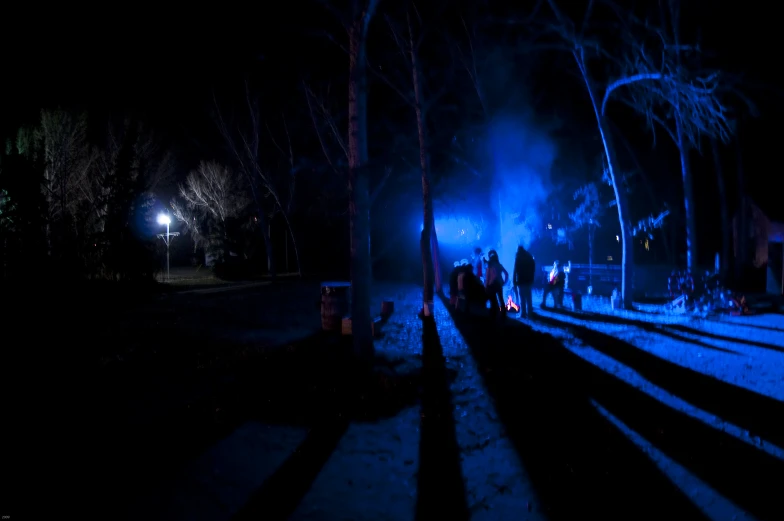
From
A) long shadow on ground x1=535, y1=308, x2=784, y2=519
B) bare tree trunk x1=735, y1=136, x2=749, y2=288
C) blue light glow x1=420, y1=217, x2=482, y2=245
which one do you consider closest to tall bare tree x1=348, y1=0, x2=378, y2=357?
long shadow on ground x1=535, y1=308, x2=784, y2=519

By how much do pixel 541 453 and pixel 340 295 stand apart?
631 cm

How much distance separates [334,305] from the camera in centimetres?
1021

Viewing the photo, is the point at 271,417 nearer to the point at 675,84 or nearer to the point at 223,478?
the point at 223,478

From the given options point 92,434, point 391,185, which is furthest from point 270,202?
point 92,434

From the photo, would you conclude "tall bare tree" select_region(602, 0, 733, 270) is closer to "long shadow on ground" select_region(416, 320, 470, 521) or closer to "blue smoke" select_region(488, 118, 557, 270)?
"blue smoke" select_region(488, 118, 557, 270)

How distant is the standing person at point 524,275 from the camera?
1188 cm

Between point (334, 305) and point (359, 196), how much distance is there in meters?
3.39

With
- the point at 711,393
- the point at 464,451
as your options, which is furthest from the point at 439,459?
the point at 711,393

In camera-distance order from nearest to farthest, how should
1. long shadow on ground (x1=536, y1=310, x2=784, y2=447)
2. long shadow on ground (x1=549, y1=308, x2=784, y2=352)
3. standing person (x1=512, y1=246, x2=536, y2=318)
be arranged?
1. long shadow on ground (x1=536, y1=310, x2=784, y2=447)
2. long shadow on ground (x1=549, y1=308, x2=784, y2=352)
3. standing person (x1=512, y1=246, x2=536, y2=318)

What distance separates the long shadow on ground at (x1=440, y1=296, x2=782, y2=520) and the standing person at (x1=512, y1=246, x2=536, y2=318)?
4726 mm

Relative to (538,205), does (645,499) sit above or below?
below

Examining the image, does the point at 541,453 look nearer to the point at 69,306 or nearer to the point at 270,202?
the point at 69,306

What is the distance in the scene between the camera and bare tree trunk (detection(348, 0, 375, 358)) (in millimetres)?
7379

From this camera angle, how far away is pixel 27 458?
435cm
